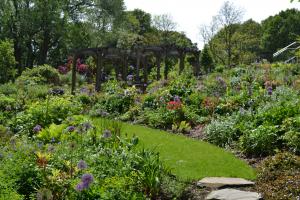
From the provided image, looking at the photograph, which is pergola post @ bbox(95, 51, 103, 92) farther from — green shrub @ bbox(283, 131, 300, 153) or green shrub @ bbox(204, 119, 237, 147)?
green shrub @ bbox(283, 131, 300, 153)

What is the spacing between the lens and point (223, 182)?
5926mm

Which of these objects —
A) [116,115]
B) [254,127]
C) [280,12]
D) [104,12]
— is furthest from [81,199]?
[280,12]

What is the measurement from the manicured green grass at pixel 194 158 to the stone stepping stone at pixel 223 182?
23 cm

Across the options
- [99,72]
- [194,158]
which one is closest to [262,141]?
A: [194,158]

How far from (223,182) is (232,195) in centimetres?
58

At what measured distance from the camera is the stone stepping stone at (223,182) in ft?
19.2

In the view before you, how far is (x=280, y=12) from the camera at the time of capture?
58312 millimetres

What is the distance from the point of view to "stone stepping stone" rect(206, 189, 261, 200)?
17.1 ft

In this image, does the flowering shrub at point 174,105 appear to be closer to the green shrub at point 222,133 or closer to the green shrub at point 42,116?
the green shrub at point 222,133

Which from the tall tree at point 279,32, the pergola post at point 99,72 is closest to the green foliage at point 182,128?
the pergola post at point 99,72

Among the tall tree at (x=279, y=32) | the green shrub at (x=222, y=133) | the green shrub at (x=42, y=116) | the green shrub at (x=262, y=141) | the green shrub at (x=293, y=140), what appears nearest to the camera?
the green shrub at (x=293, y=140)

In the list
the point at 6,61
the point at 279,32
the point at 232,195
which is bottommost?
the point at 232,195

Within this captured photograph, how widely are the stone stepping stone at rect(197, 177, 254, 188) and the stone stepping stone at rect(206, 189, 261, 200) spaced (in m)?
0.29

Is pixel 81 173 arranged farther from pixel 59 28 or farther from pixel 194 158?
pixel 59 28
